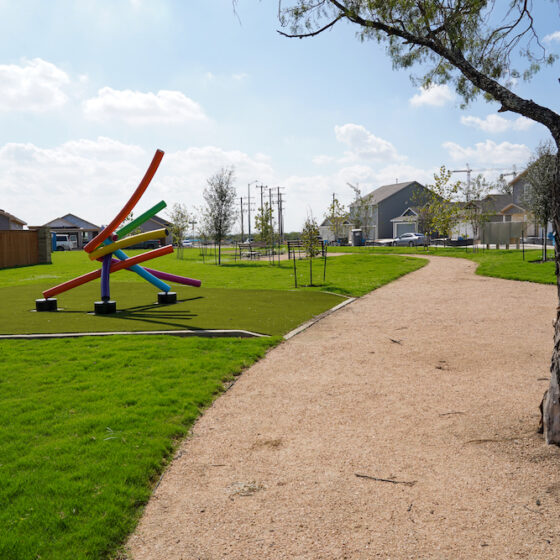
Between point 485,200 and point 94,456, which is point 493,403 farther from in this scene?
point 485,200

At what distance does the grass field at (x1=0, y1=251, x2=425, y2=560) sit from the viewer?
3.46m

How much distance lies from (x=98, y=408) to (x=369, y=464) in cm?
307

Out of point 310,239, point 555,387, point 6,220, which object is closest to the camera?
point 555,387

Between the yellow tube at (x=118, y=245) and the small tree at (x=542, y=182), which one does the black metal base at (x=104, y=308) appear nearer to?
the yellow tube at (x=118, y=245)

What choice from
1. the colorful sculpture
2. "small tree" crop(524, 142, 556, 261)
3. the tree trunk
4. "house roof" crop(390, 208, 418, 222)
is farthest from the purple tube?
"house roof" crop(390, 208, 418, 222)

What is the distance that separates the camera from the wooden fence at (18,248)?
30.9 metres

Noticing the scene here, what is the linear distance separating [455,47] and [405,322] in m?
6.39

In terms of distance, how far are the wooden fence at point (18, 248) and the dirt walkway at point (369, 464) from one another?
93.3 ft

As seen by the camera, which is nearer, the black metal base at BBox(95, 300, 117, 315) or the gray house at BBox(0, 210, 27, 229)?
the black metal base at BBox(95, 300, 117, 315)

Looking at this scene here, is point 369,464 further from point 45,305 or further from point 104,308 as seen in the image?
point 45,305

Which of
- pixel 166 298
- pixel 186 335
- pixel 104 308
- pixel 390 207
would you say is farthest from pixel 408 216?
pixel 186 335

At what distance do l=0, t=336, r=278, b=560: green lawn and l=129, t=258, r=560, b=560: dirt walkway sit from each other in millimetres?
258

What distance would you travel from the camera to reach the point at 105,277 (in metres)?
12.2

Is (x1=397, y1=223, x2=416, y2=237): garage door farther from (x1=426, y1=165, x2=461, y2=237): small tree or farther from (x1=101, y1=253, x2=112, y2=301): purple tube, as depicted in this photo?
(x1=101, y1=253, x2=112, y2=301): purple tube
